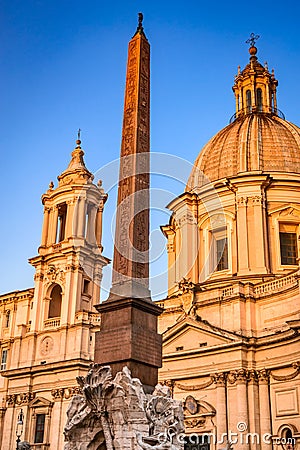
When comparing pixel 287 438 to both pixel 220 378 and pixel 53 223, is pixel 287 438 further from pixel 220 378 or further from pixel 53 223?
pixel 53 223

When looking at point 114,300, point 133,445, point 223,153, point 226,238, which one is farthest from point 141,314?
point 223,153

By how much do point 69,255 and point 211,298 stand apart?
994 cm

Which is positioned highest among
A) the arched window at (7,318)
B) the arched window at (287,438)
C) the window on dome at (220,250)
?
the window on dome at (220,250)

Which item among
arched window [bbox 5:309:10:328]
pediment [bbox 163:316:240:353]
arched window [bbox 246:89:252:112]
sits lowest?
pediment [bbox 163:316:240:353]

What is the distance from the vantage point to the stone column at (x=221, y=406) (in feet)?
90.6

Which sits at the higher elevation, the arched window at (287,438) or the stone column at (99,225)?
the stone column at (99,225)

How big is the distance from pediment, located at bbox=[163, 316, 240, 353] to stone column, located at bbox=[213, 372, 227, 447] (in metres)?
1.57

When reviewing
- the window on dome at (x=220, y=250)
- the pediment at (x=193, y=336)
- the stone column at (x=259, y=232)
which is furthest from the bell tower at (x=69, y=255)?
the stone column at (x=259, y=232)

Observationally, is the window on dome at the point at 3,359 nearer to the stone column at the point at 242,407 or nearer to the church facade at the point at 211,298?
the church facade at the point at 211,298

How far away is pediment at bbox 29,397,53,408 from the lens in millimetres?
34312

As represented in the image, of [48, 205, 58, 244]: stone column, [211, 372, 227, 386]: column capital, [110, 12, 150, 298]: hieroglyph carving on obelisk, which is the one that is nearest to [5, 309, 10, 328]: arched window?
[48, 205, 58, 244]: stone column

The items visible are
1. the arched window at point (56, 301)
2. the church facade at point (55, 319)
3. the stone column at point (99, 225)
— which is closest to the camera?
the church facade at point (55, 319)

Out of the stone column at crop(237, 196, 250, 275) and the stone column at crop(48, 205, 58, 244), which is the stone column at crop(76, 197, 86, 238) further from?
the stone column at crop(237, 196, 250, 275)

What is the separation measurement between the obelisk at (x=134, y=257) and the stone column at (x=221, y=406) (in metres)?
14.7
